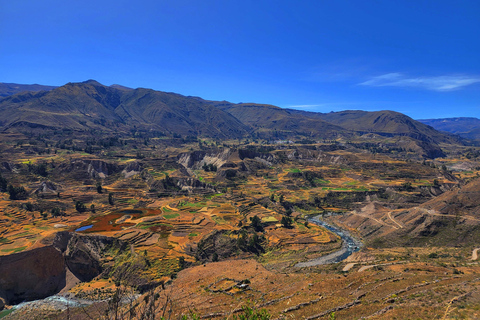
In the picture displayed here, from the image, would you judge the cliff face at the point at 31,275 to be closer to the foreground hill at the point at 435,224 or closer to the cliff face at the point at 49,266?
the cliff face at the point at 49,266

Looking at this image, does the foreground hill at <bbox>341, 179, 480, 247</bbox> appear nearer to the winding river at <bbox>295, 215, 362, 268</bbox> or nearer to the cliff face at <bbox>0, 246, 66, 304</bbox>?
the winding river at <bbox>295, 215, 362, 268</bbox>

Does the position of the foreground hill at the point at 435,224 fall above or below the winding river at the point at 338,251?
above

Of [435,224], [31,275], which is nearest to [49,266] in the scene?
[31,275]

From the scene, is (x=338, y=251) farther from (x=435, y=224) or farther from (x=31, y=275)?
(x=31, y=275)

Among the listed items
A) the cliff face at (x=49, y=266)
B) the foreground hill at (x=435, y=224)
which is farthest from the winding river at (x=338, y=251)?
the cliff face at (x=49, y=266)

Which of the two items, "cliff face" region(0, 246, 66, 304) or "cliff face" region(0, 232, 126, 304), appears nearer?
"cliff face" region(0, 246, 66, 304)

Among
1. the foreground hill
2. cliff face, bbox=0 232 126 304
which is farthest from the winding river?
cliff face, bbox=0 232 126 304
